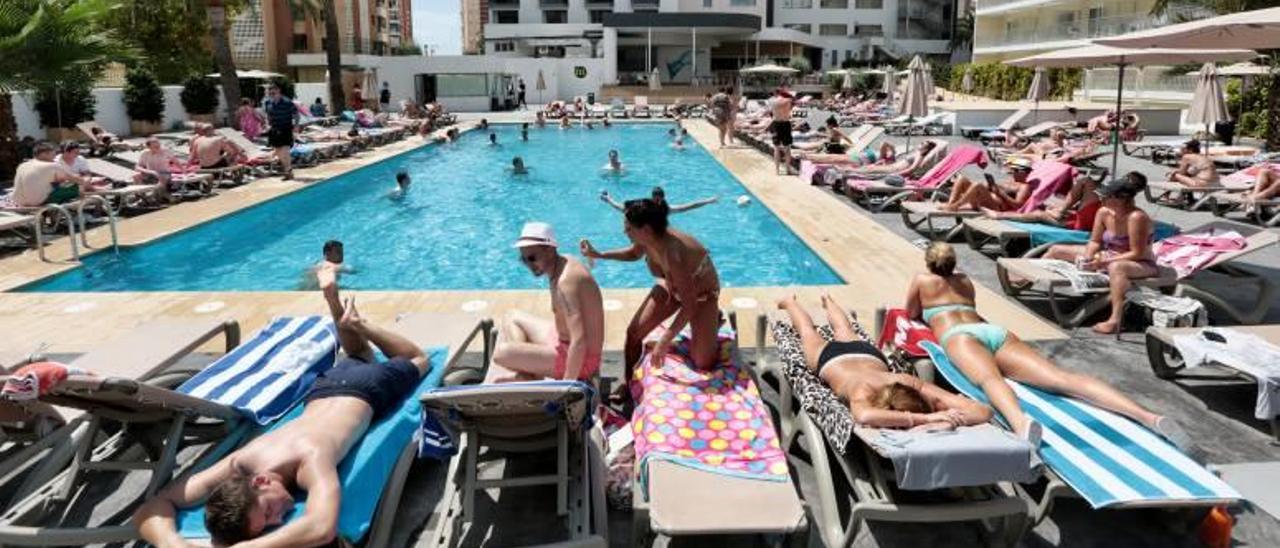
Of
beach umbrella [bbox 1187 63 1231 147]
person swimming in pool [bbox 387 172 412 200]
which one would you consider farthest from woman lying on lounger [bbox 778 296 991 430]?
beach umbrella [bbox 1187 63 1231 147]

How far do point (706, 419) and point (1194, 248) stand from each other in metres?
4.71

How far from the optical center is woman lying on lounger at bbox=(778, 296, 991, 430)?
3.32 metres

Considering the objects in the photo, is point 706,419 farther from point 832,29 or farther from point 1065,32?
point 832,29

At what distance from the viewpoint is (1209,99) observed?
47.8ft

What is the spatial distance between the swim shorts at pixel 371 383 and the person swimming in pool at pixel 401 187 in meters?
10.1

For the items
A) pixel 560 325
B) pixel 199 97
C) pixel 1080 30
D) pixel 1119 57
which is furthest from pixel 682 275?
pixel 1080 30

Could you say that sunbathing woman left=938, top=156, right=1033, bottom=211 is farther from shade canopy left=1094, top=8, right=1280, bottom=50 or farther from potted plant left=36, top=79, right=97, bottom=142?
potted plant left=36, top=79, right=97, bottom=142

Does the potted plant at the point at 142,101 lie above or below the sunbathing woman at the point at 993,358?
above

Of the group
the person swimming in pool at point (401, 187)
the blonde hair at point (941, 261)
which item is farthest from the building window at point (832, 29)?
the blonde hair at point (941, 261)

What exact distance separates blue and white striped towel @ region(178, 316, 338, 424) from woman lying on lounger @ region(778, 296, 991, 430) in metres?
2.67

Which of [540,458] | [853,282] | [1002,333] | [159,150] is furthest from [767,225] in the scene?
[159,150]

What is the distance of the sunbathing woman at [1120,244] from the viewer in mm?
5820

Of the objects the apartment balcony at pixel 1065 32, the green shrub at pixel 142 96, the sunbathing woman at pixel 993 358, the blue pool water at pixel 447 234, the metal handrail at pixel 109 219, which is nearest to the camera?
the sunbathing woman at pixel 993 358

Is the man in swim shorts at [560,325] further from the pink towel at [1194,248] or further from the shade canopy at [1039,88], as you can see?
the shade canopy at [1039,88]
